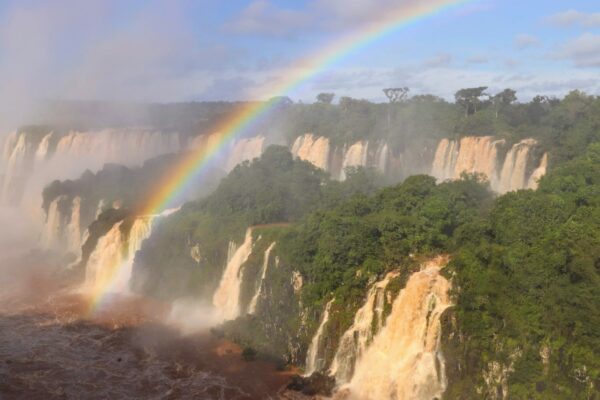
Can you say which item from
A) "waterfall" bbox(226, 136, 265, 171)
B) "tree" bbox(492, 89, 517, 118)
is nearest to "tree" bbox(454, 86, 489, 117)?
"tree" bbox(492, 89, 517, 118)

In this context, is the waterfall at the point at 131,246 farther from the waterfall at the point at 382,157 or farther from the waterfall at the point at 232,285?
the waterfall at the point at 382,157

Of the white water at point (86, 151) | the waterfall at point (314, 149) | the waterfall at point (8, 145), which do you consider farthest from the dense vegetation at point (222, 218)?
the waterfall at point (8, 145)

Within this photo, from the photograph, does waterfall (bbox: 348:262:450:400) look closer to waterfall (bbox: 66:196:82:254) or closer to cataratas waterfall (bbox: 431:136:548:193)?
cataratas waterfall (bbox: 431:136:548:193)

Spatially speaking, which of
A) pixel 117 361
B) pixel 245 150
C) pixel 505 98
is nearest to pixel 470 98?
pixel 505 98

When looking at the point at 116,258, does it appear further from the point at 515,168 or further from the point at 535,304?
the point at 515,168

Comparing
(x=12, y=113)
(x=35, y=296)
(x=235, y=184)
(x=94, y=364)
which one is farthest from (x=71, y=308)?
(x=12, y=113)

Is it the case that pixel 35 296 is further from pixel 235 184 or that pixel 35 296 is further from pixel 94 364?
pixel 235 184

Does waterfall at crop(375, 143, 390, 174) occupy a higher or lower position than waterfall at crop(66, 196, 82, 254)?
higher
